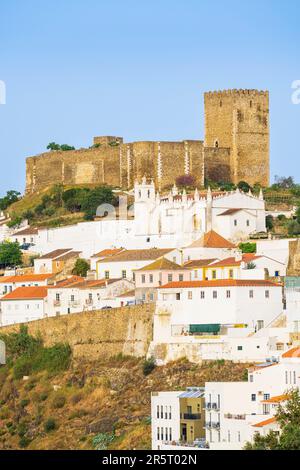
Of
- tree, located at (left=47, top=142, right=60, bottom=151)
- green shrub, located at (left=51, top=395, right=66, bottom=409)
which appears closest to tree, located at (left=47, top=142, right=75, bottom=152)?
tree, located at (left=47, top=142, right=60, bottom=151)

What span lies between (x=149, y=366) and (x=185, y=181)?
68.4ft

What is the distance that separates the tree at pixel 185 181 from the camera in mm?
90938

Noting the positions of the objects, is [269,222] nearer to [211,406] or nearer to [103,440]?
[103,440]

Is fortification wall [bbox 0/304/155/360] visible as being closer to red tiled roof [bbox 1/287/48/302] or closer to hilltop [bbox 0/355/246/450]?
hilltop [bbox 0/355/246/450]

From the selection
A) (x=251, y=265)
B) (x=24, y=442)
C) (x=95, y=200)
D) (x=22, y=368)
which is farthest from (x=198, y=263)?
(x=95, y=200)

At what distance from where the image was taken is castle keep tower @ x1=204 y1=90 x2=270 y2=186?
9262 centimetres

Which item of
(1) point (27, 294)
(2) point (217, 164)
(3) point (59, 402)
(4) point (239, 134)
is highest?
(4) point (239, 134)

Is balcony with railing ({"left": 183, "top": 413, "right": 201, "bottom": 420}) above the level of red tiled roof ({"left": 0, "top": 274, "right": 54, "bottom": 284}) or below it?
below

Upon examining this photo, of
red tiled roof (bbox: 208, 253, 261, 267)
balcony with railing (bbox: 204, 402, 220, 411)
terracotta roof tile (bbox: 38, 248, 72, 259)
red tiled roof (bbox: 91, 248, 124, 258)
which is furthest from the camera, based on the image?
terracotta roof tile (bbox: 38, 248, 72, 259)

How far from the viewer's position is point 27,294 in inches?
3130

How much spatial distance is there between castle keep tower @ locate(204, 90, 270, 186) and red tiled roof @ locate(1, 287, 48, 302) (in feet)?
47.8

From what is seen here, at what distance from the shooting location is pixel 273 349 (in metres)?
68.5

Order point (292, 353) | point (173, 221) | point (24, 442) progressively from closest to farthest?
1. point (292, 353)
2. point (24, 442)
3. point (173, 221)
